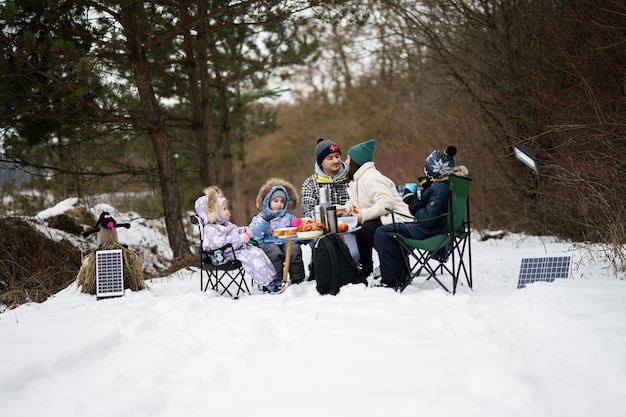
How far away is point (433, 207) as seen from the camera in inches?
210

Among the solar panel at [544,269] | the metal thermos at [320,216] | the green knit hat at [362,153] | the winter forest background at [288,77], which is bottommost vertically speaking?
the solar panel at [544,269]

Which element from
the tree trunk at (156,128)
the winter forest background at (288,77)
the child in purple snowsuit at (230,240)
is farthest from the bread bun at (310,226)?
the tree trunk at (156,128)

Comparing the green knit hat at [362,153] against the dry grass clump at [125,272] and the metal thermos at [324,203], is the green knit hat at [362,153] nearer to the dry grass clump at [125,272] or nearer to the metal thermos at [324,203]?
the metal thermos at [324,203]

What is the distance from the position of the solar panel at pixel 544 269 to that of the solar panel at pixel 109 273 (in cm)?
362

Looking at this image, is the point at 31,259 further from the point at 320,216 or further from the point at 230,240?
the point at 320,216

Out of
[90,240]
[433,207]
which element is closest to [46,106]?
[90,240]

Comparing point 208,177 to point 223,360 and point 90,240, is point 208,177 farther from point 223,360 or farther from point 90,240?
point 223,360

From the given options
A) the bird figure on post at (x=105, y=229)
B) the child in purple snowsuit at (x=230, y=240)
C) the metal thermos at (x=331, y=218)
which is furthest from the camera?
the bird figure on post at (x=105, y=229)

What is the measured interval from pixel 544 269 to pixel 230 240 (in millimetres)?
2859

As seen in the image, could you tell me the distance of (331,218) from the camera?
569 cm

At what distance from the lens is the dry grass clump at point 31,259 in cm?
762

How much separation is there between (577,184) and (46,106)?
6.70m

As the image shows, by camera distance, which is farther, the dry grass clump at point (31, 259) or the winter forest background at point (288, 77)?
the dry grass clump at point (31, 259)

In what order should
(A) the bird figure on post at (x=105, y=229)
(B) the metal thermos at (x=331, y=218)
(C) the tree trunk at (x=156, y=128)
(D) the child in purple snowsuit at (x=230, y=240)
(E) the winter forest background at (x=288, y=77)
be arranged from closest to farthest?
(B) the metal thermos at (x=331, y=218)
(D) the child in purple snowsuit at (x=230, y=240)
(A) the bird figure on post at (x=105, y=229)
(E) the winter forest background at (x=288, y=77)
(C) the tree trunk at (x=156, y=128)
